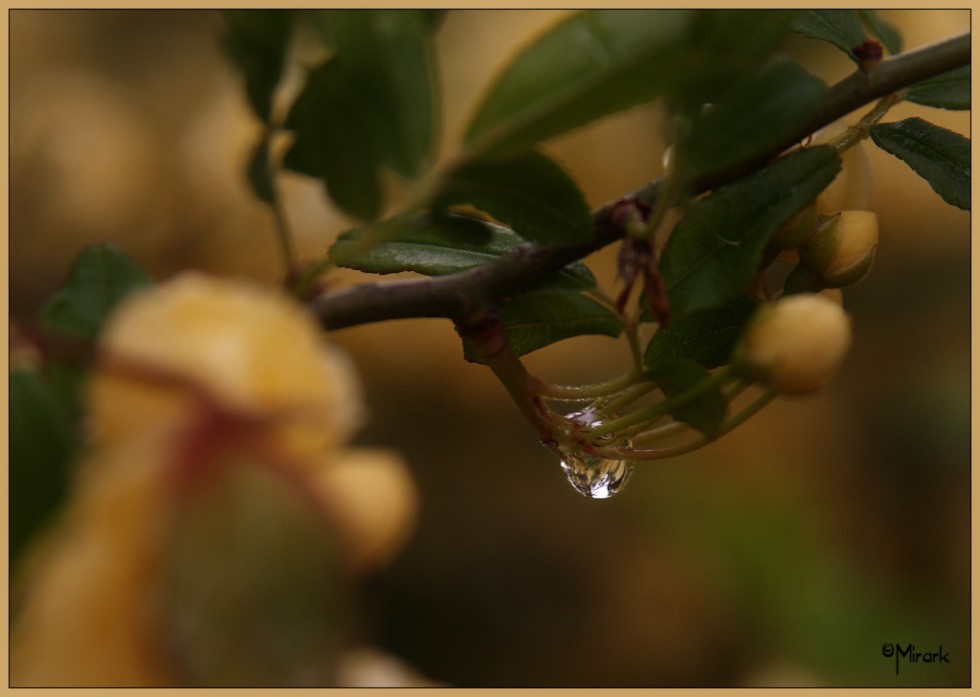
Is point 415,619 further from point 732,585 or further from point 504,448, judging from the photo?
point 732,585

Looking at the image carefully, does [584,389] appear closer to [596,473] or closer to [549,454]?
[596,473]

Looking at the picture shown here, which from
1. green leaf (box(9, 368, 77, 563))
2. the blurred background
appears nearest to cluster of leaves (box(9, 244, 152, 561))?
green leaf (box(9, 368, 77, 563))

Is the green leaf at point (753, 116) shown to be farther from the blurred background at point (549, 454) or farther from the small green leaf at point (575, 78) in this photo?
the blurred background at point (549, 454)

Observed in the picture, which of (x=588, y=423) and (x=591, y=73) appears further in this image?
(x=588, y=423)

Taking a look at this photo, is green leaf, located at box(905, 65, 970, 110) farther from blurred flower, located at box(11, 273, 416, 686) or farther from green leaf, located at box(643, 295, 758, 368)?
blurred flower, located at box(11, 273, 416, 686)
